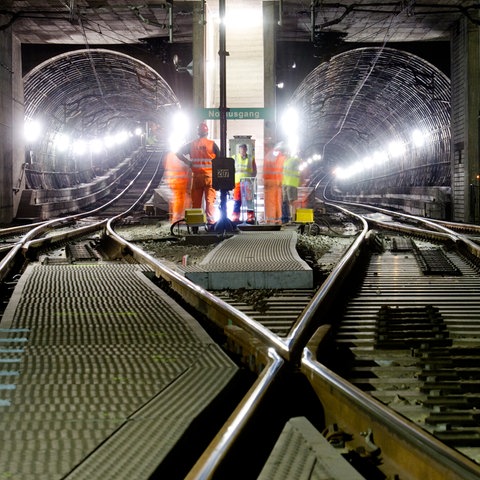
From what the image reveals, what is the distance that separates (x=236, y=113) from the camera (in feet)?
40.0

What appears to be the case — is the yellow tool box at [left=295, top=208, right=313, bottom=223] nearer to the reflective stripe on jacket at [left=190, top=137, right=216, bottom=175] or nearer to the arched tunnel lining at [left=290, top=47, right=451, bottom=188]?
the reflective stripe on jacket at [left=190, top=137, right=216, bottom=175]

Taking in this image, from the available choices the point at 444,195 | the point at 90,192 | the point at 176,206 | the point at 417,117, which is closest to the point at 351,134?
the point at 417,117

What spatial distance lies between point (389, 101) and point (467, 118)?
1014 cm

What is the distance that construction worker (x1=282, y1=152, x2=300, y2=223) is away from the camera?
1507 centimetres

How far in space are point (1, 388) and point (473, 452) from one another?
204 centimetres

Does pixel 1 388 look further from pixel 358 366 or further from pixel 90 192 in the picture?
pixel 90 192

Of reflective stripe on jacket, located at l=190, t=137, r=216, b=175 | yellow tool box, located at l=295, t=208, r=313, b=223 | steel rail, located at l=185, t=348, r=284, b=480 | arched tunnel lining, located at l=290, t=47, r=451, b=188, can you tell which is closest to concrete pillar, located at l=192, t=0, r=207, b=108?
arched tunnel lining, located at l=290, t=47, r=451, b=188

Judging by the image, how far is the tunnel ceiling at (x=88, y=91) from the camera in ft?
71.9

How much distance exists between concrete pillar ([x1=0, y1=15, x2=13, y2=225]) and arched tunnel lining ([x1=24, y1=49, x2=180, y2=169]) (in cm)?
183

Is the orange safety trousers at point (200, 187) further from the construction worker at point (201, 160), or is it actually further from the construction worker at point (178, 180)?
the construction worker at point (178, 180)

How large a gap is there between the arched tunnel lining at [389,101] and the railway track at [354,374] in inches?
652

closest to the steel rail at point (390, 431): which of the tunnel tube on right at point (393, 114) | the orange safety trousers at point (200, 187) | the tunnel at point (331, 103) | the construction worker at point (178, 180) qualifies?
the orange safety trousers at point (200, 187)

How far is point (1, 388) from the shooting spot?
2.75 m

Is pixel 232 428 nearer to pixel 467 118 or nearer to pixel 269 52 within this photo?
pixel 269 52
